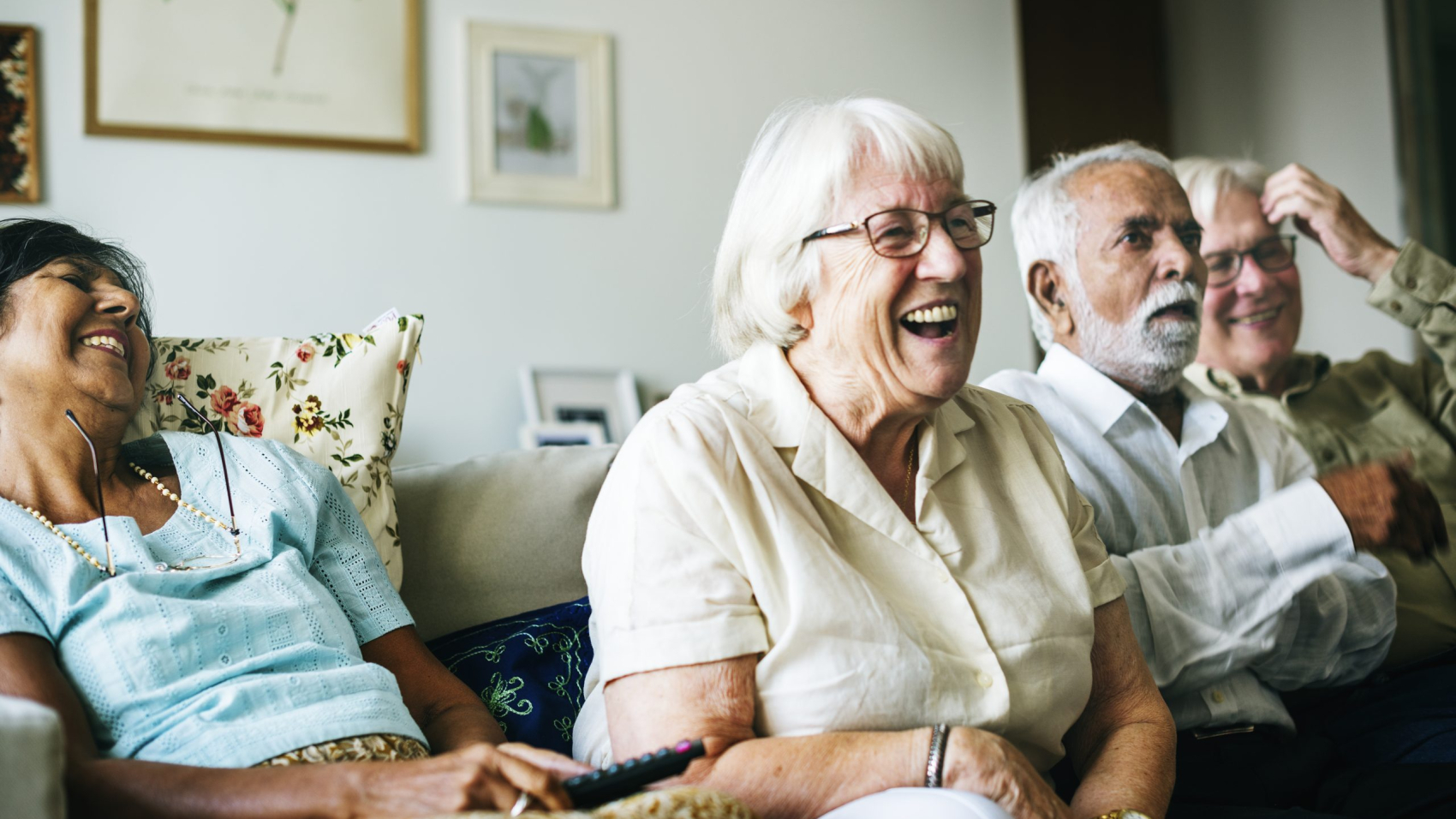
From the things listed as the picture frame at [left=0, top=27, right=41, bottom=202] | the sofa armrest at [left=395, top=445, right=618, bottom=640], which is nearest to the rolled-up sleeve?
the sofa armrest at [left=395, top=445, right=618, bottom=640]

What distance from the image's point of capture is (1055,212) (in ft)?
6.26

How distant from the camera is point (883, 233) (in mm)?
1286

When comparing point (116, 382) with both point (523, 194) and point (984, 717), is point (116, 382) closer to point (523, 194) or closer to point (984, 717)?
point (984, 717)

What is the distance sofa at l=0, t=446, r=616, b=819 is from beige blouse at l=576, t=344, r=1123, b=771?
27 centimetres

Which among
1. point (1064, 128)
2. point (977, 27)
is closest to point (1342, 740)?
point (977, 27)

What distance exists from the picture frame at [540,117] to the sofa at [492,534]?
5.66ft

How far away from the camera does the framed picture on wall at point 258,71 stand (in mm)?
2963

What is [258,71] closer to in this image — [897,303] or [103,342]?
[103,342]

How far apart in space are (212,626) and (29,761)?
0.37m

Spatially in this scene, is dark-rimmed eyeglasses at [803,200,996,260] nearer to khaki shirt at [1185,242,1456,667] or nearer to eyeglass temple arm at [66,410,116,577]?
eyeglass temple arm at [66,410,116,577]

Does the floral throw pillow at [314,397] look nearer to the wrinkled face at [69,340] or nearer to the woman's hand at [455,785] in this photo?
the wrinkled face at [69,340]

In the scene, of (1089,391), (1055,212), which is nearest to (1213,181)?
(1055,212)

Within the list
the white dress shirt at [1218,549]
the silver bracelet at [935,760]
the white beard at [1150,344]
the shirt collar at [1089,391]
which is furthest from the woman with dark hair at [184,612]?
the white beard at [1150,344]

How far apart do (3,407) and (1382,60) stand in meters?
3.89
